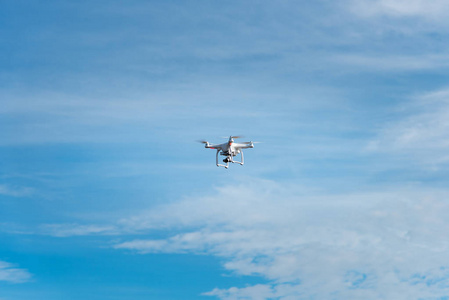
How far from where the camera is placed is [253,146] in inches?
7515

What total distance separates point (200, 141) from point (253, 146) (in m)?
22.1

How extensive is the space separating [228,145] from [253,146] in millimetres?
11195

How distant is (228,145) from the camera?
186m

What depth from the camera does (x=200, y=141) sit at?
193750 millimetres

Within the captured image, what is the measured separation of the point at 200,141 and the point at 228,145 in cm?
1380
